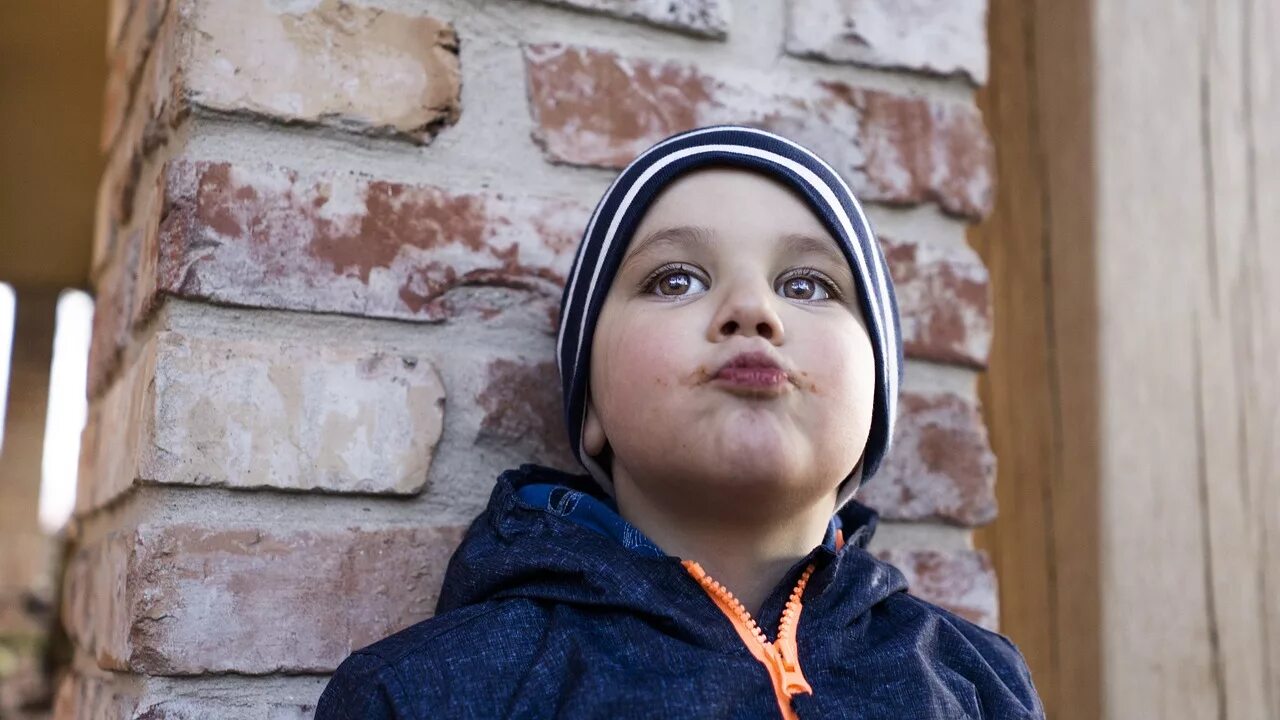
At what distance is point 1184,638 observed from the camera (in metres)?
1.31

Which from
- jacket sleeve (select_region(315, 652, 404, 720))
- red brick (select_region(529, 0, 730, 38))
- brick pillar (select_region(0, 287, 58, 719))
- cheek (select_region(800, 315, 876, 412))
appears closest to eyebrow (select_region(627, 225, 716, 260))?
cheek (select_region(800, 315, 876, 412))

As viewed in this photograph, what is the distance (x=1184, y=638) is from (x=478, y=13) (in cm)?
97

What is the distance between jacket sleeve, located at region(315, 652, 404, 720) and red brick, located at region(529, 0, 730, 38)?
0.61 m

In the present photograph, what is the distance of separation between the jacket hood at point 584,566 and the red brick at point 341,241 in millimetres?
184

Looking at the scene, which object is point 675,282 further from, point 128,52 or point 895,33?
point 128,52

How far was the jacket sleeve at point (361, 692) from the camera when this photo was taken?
859mm

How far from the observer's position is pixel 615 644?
0.92 meters

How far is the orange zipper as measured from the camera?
0.92 metres

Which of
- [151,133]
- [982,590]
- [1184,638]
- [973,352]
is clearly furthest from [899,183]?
[151,133]

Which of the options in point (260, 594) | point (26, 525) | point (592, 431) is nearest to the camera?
point (260, 594)

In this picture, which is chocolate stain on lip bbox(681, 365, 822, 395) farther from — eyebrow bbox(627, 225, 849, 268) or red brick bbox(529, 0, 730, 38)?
red brick bbox(529, 0, 730, 38)

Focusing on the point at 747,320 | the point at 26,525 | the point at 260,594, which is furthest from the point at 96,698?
the point at 26,525

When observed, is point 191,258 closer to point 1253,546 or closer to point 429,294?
point 429,294

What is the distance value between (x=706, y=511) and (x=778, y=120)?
424 millimetres
